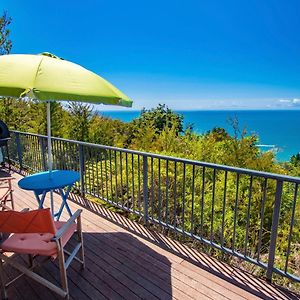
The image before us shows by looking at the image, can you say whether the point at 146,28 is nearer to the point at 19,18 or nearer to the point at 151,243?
the point at 19,18

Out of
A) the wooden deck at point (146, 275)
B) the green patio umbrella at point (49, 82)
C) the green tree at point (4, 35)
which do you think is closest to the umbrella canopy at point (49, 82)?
the green patio umbrella at point (49, 82)

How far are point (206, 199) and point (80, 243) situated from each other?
254cm

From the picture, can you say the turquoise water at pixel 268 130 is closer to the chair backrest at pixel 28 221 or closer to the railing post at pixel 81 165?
the railing post at pixel 81 165

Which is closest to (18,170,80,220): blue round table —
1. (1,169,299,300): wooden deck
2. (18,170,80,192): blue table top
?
(18,170,80,192): blue table top

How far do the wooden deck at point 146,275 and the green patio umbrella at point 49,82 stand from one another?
1.73 meters

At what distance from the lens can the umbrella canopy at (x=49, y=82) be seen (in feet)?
6.80

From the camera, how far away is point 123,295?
220 centimetres

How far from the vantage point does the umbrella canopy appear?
2071 mm

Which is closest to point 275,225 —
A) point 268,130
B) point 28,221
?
point 28,221

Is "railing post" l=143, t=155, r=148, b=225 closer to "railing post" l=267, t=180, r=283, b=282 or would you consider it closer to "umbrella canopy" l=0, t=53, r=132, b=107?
"umbrella canopy" l=0, t=53, r=132, b=107

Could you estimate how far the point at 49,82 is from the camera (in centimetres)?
214

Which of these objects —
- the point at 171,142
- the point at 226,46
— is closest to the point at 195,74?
the point at 226,46

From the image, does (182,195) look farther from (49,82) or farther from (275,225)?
(49,82)

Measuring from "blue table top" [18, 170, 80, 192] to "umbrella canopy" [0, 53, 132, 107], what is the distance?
3.21 ft
